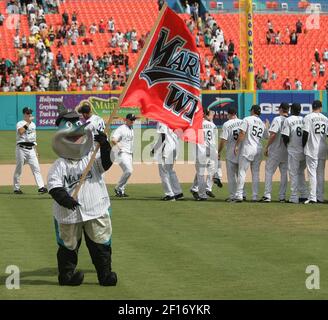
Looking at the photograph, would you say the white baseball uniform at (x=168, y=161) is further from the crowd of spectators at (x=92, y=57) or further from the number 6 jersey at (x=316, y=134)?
the crowd of spectators at (x=92, y=57)

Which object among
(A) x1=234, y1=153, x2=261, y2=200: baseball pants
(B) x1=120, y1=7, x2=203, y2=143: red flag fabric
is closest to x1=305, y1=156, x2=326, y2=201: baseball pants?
(A) x1=234, y1=153, x2=261, y2=200: baseball pants

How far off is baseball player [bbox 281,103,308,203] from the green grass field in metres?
0.60

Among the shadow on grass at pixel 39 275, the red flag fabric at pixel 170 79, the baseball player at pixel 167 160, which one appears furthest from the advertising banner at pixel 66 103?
the red flag fabric at pixel 170 79

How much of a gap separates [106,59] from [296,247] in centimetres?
3664

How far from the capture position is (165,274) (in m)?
11.8

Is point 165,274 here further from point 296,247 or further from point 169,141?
point 169,141

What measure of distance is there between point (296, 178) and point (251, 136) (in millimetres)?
1219

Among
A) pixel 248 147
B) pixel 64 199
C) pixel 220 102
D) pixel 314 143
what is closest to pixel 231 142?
pixel 248 147

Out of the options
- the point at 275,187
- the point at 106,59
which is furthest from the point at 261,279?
the point at 106,59

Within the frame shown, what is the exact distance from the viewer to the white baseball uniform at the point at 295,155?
1908 centimetres

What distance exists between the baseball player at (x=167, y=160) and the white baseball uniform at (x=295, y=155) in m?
2.34

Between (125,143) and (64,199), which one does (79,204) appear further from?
(125,143)

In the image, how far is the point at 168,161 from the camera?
65.0 feet

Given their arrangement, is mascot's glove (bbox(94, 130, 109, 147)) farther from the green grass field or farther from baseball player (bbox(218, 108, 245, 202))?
baseball player (bbox(218, 108, 245, 202))
